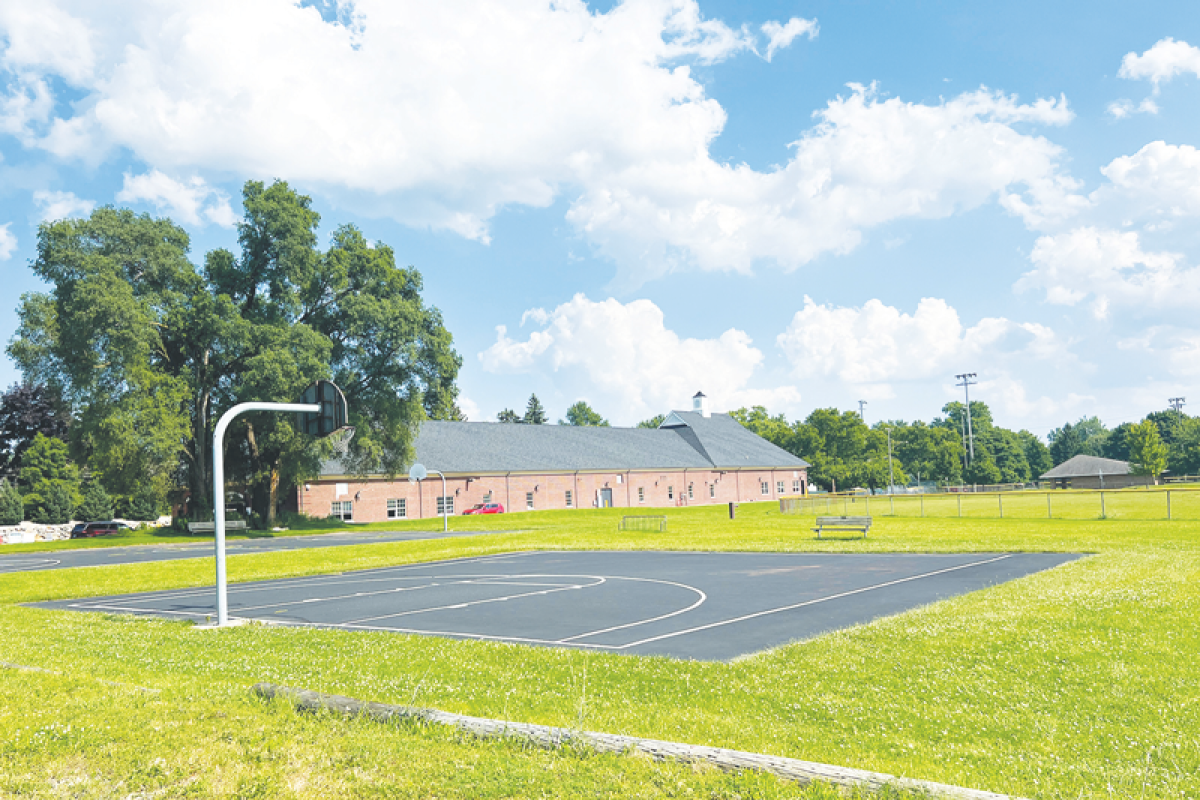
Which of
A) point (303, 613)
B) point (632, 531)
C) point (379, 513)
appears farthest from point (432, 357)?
point (303, 613)

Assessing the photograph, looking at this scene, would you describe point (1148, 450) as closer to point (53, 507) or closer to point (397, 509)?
point (397, 509)

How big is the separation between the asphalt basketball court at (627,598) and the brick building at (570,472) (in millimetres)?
31004


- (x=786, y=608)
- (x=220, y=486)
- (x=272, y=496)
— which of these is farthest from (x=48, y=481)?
(x=786, y=608)

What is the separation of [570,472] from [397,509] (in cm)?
1557

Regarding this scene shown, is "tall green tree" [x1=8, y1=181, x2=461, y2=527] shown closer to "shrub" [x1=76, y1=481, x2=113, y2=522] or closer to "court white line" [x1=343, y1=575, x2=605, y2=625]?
"shrub" [x1=76, y1=481, x2=113, y2=522]

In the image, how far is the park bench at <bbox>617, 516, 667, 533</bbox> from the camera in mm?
42084

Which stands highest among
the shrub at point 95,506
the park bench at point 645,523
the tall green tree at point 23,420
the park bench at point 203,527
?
the tall green tree at point 23,420

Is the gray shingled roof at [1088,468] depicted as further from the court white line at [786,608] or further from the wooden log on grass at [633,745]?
the wooden log on grass at [633,745]

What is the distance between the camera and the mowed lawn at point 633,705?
18.8ft

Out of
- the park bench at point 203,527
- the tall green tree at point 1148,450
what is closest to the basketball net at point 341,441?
the park bench at point 203,527

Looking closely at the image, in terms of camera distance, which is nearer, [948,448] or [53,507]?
[53,507]

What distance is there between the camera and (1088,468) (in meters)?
113

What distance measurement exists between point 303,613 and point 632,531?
25621 mm

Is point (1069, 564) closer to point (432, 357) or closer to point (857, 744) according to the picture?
point (857, 744)
